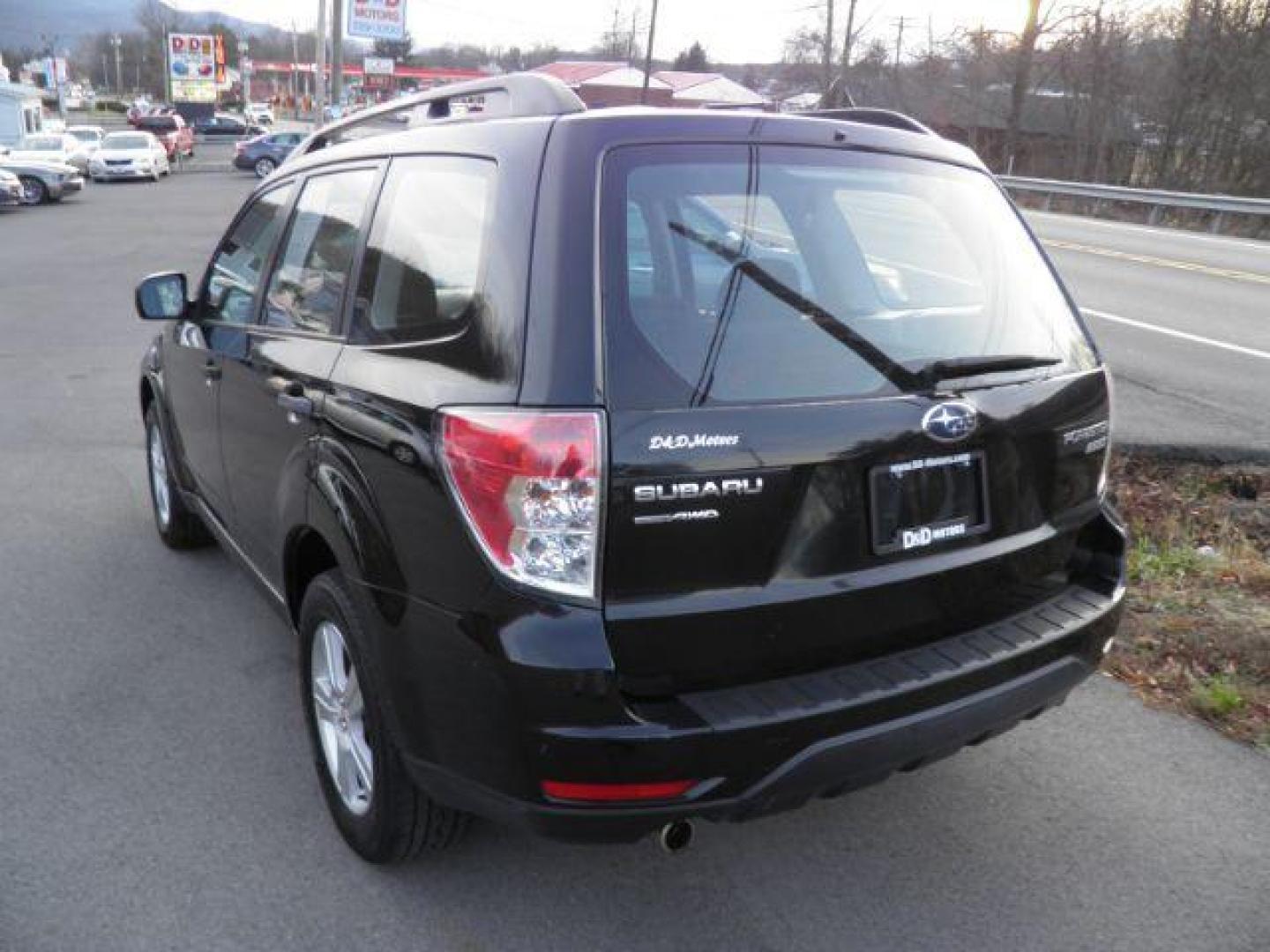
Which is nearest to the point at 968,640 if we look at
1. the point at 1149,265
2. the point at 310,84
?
the point at 1149,265

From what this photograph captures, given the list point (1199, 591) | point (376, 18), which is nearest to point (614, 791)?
point (1199, 591)

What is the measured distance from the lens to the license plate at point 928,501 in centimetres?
251

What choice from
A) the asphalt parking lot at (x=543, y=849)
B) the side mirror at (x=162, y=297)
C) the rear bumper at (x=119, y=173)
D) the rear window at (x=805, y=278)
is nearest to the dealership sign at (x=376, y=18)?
the rear bumper at (x=119, y=173)

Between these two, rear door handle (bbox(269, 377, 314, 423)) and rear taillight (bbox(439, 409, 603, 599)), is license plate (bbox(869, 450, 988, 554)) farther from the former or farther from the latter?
rear door handle (bbox(269, 377, 314, 423))

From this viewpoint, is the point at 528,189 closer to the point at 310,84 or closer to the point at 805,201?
the point at 805,201

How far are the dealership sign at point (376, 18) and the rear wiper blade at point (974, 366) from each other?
4402 cm

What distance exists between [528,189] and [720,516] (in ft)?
2.72

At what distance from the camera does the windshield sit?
36312 mm

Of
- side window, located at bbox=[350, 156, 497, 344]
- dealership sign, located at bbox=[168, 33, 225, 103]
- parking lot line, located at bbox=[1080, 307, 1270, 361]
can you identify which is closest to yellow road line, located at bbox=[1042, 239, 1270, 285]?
parking lot line, located at bbox=[1080, 307, 1270, 361]

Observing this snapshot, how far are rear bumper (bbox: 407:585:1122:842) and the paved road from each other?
493 cm

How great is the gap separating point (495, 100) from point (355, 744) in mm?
1731

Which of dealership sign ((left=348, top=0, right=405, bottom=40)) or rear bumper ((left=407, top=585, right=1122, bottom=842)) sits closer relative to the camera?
rear bumper ((left=407, top=585, right=1122, bottom=842))

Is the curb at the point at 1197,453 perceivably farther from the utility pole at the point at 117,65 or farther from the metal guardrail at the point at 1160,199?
the utility pole at the point at 117,65

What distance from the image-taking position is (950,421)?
2.58 meters
